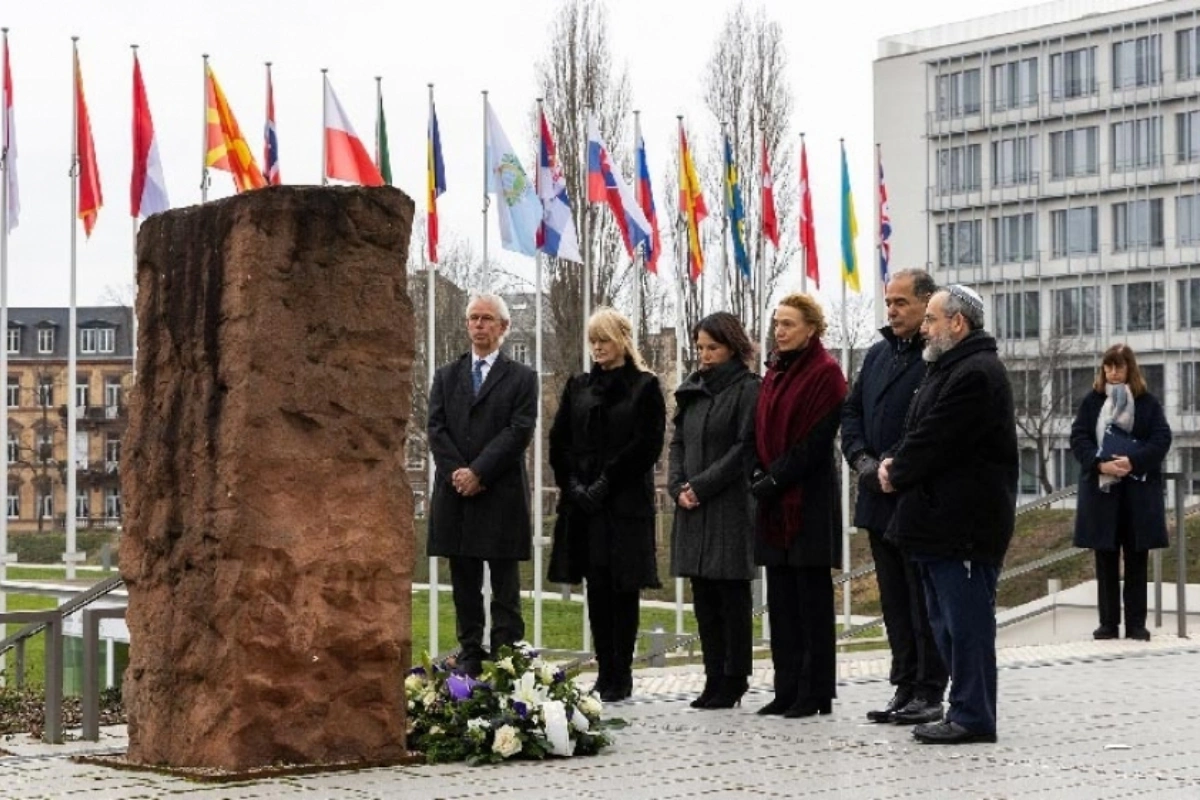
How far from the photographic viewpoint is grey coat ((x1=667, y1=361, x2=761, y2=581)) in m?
10.7

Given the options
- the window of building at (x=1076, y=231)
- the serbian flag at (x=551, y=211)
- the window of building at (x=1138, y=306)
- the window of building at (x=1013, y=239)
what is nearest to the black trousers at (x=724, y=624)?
the serbian flag at (x=551, y=211)

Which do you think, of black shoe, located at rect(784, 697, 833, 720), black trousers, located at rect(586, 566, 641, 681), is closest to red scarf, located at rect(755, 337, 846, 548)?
black shoe, located at rect(784, 697, 833, 720)

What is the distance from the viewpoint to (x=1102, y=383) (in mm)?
14531

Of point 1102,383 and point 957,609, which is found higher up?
point 1102,383

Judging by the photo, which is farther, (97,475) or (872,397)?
(97,475)

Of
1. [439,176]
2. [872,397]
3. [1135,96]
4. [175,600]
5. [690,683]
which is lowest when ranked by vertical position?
[690,683]

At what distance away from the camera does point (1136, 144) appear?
213ft

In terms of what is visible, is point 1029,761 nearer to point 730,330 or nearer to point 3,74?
point 730,330

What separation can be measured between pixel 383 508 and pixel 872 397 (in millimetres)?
2772

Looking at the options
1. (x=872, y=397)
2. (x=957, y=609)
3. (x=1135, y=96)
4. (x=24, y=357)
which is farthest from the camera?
(x=24, y=357)

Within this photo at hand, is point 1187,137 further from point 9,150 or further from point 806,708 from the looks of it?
point 806,708

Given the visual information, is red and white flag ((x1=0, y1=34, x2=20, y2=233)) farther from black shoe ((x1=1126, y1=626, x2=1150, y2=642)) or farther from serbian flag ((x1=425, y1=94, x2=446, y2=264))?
black shoe ((x1=1126, y1=626, x2=1150, y2=642))

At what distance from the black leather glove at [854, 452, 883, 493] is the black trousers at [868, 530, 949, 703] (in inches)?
12.1

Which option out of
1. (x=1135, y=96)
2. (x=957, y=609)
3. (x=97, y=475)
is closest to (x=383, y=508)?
(x=957, y=609)
